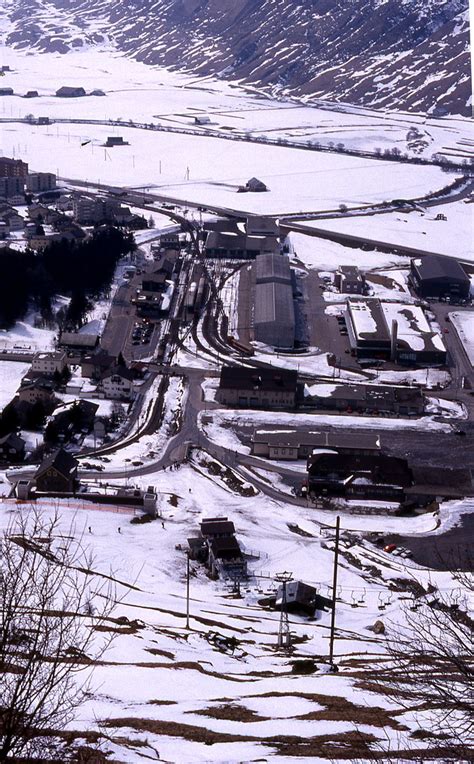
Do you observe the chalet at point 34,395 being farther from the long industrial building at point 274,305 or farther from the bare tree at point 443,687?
the bare tree at point 443,687

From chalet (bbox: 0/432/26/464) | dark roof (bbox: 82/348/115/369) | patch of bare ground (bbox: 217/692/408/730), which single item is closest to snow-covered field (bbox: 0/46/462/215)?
dark roof (bbox: 82/348/115/369)

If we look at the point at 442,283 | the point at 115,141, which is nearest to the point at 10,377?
the point at 442,283

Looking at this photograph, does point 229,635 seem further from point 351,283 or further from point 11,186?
point 11,186

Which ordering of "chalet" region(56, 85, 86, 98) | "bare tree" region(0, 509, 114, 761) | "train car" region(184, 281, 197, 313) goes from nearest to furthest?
"bare tree" region(0, 509, 114, 761)
"train car" region(184, 281, 197, 313)
"chalet" region(56, 85, 86, 98)

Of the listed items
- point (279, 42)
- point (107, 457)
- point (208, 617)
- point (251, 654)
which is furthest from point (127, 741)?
point (279, 42)

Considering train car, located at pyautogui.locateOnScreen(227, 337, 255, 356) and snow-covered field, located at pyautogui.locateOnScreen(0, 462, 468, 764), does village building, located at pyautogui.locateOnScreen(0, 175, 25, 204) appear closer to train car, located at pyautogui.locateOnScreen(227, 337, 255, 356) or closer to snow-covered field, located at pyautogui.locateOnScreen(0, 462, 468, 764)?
train car, located at pyautogui.locateOnScreen(227, 337, 255, 356)
